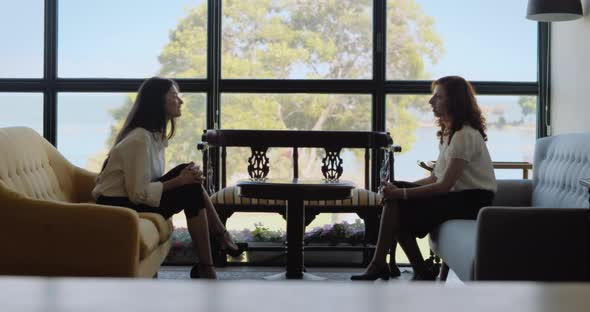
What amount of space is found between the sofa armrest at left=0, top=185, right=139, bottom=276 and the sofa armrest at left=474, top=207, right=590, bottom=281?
4.74ft

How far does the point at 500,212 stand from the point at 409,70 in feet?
8.96

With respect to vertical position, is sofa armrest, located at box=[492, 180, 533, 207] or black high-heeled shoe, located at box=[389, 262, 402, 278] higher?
sofa armrest, located at box=[492, 180, 533, 207]

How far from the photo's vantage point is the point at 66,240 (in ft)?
10.2

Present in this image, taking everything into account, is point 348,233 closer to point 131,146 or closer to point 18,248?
point 131,146

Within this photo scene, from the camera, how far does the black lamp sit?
4.67 meters

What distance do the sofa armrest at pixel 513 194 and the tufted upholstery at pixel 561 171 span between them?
0.13ft

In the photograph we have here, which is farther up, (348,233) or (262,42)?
(262,42)

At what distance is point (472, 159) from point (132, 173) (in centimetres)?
177

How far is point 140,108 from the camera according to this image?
4.02 metres

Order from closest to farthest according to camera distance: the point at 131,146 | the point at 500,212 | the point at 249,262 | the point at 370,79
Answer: the point at 500,212
the point at 131,146
the point at 249,262
the point at 370,79

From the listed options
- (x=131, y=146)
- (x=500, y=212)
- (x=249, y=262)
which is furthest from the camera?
→ (x=249, y=262)

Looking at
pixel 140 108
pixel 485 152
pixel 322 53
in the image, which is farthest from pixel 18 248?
pixel 322 53

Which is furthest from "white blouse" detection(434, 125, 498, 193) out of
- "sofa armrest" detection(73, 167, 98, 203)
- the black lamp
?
"sofa armrest" detection(73, 167, 98, 203)

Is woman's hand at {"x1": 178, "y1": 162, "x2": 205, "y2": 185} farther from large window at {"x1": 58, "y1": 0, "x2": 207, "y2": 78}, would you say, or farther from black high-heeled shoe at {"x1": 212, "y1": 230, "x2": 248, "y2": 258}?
large window at {"x1": 58, "y1": 0, "x2": 207, "y2": 78}
